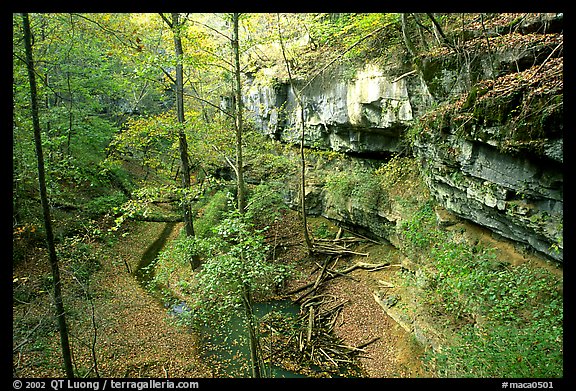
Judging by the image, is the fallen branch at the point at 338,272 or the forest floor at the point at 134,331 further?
the fallen branch at the point at 338,272

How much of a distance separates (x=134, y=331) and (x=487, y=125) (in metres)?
10.0

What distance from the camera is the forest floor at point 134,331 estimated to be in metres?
7.06

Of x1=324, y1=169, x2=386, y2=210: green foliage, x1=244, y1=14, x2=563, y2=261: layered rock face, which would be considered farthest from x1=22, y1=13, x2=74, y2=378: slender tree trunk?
x1=324, y1=169, x2=386, y2=210: green foliage

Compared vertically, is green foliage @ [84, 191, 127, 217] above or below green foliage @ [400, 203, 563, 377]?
above

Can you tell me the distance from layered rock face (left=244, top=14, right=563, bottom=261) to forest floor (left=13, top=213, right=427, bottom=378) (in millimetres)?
3257

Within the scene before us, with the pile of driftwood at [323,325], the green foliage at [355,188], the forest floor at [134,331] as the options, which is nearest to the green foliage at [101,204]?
the forest floor at [134,331]

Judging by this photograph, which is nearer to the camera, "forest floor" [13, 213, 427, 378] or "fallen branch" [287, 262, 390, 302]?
"forest floor" [13, 213, 427, 378]

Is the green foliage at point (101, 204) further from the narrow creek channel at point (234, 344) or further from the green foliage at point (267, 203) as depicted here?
the green foliage at point (267, 203)

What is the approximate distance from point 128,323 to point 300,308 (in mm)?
5309

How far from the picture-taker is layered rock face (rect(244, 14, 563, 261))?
478 cm

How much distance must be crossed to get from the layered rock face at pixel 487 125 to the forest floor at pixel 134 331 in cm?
326

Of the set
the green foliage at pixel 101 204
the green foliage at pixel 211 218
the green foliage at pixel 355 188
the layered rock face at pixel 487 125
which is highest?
the layered rock face at pixel 487 125

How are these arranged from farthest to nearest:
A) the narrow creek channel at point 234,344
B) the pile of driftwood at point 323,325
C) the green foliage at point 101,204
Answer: the green foliage at point 101,204 → the pile of driftwood at point 323,325 → the narrow creek channel at point 234,344

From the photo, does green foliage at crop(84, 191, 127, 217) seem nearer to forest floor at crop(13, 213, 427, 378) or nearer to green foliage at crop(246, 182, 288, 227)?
forest floor at crop(13, 213, 427, 378)
